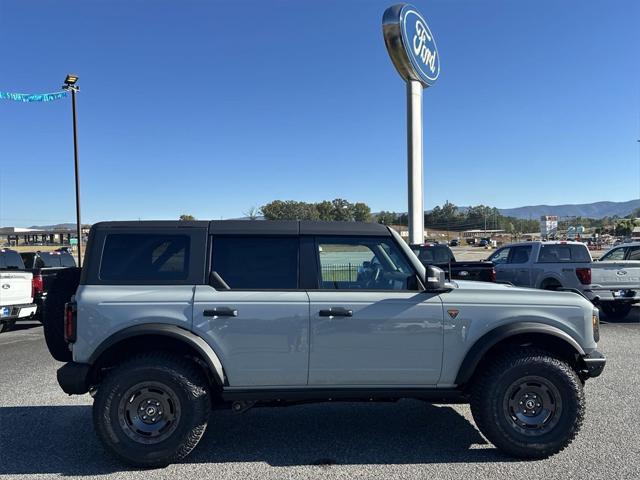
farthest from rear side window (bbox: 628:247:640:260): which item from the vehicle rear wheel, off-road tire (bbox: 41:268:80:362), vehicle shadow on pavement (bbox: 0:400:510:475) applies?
off-road tire (bbox: 41:268:80:362)

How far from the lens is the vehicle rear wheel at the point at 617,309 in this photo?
1147cm

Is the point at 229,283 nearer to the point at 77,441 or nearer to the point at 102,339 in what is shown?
the point at 102,339

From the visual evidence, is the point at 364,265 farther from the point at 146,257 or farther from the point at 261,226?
the point at 146,257

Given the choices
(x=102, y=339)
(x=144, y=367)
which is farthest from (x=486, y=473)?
(x=102, y=339)

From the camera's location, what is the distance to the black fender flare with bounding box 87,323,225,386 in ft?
12.8

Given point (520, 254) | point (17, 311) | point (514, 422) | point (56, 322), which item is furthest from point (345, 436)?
point (520, 254)

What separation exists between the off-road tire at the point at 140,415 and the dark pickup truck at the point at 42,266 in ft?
27.7

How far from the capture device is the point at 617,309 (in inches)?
459

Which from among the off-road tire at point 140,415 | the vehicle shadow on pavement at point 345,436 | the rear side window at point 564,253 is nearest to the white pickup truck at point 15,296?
the vehicle shadow on pavement at point 345,436

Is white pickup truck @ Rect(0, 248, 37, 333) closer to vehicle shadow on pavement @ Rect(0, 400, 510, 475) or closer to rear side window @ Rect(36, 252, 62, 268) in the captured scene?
rear side window @ Rect(36, 252, 62, 268)

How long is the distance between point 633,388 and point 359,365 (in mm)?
3821

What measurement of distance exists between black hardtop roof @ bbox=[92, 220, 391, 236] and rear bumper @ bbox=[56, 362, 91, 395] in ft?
3.64

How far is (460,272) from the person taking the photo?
11.3 metres

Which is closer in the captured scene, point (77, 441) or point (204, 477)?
point (204, 477)
